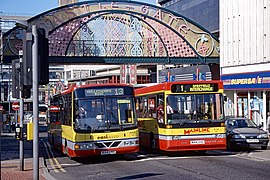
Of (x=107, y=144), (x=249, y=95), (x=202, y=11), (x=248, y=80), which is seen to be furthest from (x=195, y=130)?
(x=202, y=11)

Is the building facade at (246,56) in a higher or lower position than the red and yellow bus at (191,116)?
higher

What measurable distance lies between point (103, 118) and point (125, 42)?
2279 centimetres

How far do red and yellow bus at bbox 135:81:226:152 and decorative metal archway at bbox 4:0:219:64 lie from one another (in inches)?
813

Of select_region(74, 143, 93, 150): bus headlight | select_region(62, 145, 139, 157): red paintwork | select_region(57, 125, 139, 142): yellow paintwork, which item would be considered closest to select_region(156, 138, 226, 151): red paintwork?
select_region(62, 145, 139, 157): red paintwork

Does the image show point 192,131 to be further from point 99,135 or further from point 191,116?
point 99,135

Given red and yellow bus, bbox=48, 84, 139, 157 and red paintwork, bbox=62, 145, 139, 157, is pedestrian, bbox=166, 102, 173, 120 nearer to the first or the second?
red and yellow bus, bbox=48, 84, 139, 157

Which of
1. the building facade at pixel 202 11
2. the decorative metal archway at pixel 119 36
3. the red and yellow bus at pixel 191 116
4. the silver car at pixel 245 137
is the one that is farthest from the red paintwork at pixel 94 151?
the building facade at pixel 202 11

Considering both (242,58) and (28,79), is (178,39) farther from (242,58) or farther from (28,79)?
(28,79)

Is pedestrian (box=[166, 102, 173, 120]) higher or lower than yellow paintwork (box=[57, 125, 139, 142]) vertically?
higher

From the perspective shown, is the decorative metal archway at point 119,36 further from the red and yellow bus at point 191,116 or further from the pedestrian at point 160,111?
the red and yellow bus at point 191,116

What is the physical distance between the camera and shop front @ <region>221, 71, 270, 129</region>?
3596 cm

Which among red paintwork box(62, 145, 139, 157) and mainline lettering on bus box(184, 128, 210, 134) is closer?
red paintwork box(62, 145, 139, 157)

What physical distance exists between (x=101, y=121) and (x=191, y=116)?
11.4 ft

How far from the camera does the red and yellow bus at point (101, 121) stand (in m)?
19.8
